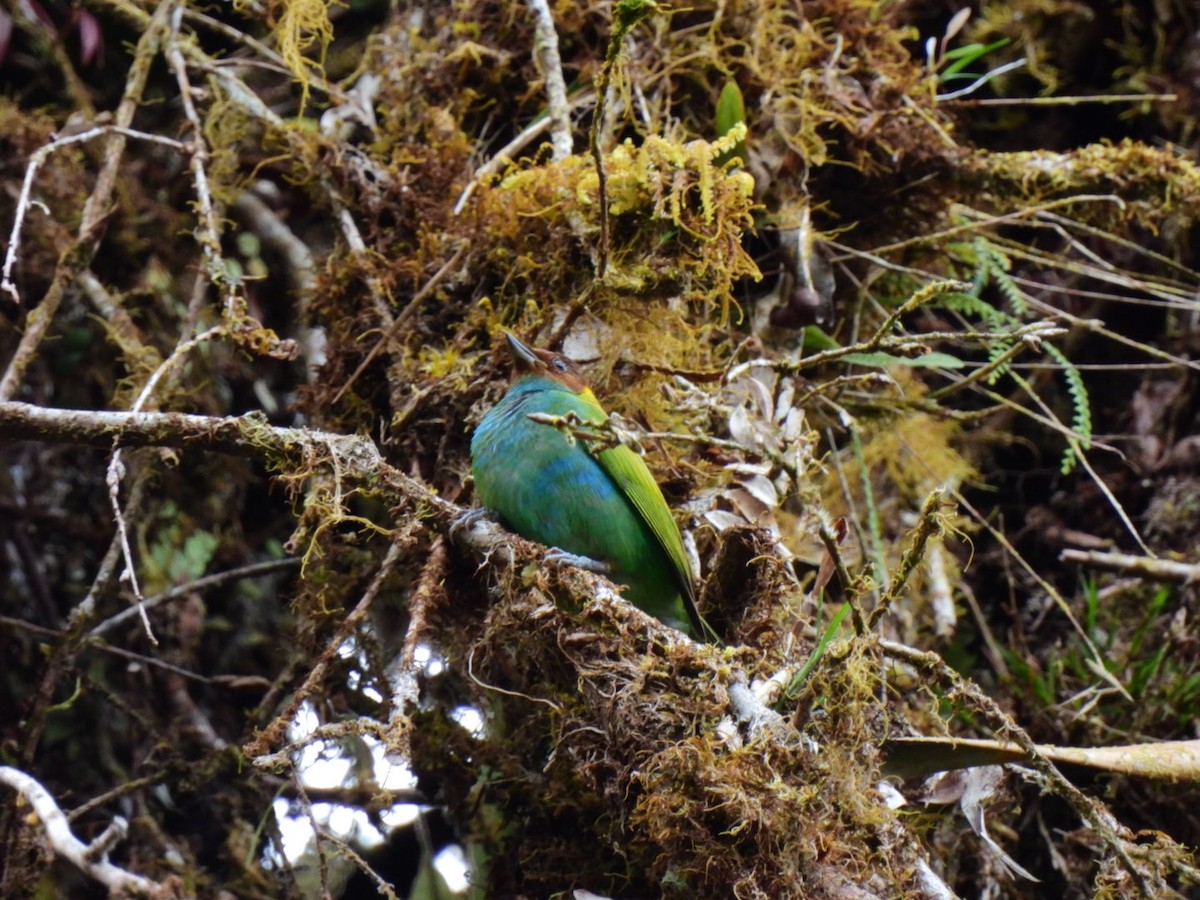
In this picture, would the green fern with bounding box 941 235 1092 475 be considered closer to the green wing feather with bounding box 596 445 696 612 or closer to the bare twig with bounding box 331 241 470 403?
the green wing feather with bounding box 596 445 696 612

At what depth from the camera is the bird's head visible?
339cm

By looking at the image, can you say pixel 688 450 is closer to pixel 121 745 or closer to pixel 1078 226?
pixel 1078 226

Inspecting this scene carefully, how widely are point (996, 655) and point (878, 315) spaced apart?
1284 mm

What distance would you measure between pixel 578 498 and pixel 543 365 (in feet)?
1.33

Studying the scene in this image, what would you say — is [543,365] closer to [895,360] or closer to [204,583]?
[895,360]

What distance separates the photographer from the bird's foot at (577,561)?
2.91 m

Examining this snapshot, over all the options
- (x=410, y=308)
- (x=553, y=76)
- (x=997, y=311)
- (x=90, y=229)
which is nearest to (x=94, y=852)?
(x=410, y=308)

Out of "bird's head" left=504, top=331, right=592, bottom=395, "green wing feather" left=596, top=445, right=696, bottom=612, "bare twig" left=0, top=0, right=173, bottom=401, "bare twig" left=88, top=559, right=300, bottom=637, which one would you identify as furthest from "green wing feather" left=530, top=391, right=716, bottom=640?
"bare twig" left=0, top=0, right=173, bottom=401

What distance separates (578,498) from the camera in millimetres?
3244

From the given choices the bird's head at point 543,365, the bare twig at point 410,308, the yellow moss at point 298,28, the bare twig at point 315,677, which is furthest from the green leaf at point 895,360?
the yellow moss at point 298,28

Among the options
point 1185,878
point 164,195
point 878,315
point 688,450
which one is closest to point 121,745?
point 164,195

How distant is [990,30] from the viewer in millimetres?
5336

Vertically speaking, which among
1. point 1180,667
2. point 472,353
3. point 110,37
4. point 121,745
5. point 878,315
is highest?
point 110,37

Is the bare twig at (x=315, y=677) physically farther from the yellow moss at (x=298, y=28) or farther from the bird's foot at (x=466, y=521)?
the yellow moss at (x=298, y=28)
